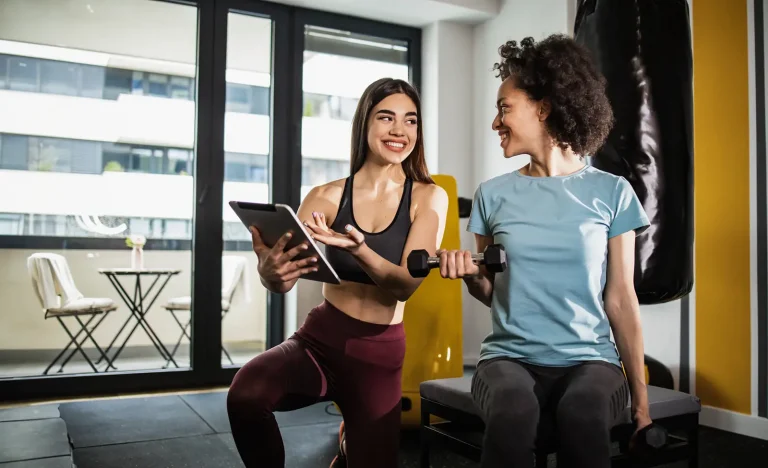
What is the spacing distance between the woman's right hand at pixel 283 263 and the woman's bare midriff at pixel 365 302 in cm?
19

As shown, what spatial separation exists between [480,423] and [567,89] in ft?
2.49

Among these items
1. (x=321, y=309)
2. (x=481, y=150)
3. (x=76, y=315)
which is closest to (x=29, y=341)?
(x=76, y=315)

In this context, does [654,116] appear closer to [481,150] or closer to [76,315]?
[481,150]

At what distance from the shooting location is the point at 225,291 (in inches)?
159

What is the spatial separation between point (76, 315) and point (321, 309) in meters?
2.57

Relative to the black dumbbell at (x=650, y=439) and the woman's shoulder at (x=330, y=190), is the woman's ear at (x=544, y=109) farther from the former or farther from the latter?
the black dumbbell at (x=650, y=439)

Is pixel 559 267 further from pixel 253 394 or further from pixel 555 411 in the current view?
pixel 253 394

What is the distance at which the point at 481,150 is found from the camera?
178 inches

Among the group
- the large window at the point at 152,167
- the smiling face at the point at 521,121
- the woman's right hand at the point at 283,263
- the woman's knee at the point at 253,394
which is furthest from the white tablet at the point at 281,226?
the large window at the point at 152,167

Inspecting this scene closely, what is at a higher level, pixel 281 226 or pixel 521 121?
pixel 521 121

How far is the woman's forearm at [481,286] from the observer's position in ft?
4.91

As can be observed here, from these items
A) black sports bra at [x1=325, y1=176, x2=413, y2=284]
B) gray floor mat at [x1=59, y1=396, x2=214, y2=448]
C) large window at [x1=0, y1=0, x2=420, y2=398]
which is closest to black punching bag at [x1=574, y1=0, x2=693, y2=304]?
black sports bra at [x1=325, y1=176, x2=413, y2=284]

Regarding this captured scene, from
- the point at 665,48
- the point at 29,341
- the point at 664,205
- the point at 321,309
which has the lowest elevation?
the point at 29,341

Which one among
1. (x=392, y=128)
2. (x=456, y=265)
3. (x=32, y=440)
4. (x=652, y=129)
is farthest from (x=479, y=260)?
(x=32, y=440)
